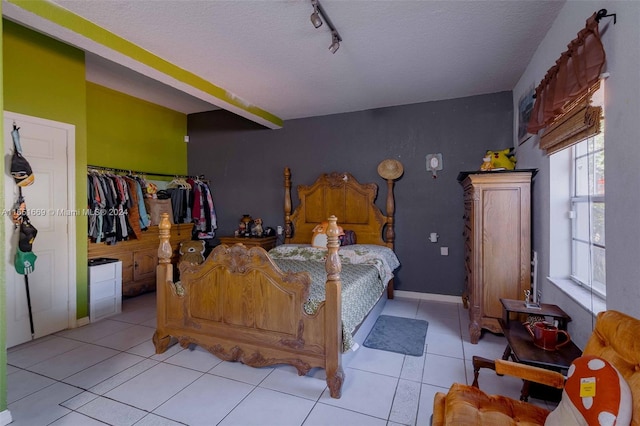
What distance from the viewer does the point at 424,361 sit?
99.2 inches

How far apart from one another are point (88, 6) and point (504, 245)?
3632 millimetres

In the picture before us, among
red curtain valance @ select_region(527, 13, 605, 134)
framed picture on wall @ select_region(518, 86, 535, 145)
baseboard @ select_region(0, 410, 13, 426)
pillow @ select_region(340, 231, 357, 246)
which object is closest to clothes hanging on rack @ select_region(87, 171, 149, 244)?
baseboard @ select_region(0, 410, 13, 426)

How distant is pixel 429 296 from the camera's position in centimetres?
415

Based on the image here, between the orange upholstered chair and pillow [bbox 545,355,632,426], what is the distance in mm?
37

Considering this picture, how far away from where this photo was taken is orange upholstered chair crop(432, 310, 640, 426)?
42.9 inches

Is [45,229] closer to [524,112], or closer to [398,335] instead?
[398,335]

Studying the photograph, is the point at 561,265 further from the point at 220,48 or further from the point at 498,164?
the point at 220,48

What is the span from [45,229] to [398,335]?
351 cm

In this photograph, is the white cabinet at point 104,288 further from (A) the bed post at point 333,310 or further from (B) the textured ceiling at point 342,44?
(A) the bed post at point 333,310

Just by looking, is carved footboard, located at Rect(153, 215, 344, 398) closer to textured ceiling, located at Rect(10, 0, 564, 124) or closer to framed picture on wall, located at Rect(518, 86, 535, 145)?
textured ceiling, located at Rect(10, 0, 564, 124)

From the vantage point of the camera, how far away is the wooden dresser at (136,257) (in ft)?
12.9

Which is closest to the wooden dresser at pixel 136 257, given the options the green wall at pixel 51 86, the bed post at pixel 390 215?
the green wall at pixel 51 86

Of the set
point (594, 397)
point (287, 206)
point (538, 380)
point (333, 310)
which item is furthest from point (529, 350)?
point (287, 206)

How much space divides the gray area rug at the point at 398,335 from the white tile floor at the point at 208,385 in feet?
0.31
